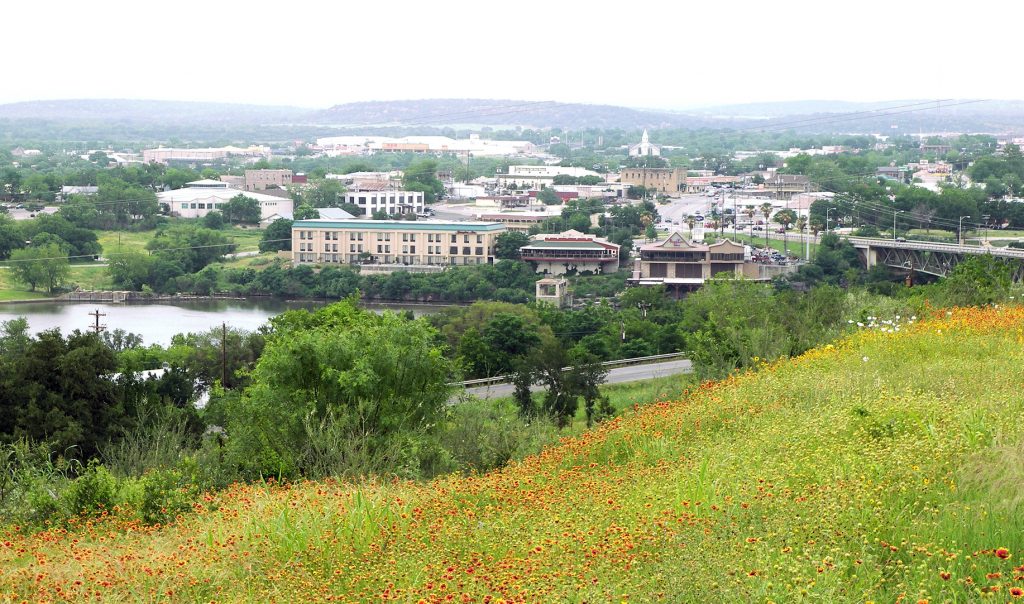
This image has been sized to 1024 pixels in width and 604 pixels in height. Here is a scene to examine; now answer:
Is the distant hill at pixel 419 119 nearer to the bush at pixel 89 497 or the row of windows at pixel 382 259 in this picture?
the row of windows at pixel 382 259

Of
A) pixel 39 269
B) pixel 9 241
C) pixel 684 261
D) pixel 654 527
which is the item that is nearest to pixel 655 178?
pixel 684 261

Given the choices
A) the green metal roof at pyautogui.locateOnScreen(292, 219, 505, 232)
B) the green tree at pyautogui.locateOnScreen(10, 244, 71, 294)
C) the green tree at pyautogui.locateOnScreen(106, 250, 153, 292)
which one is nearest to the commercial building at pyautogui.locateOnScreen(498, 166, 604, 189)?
→ the green metal roof at pyautogui.locateOnScreen(292, 219, 505, 232)

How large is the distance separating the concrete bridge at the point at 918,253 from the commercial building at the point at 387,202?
13.5 m

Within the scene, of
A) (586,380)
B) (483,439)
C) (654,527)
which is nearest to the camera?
(654,527)

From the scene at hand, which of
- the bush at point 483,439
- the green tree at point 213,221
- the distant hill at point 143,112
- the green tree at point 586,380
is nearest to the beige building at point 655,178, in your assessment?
the green tree at point 213,221

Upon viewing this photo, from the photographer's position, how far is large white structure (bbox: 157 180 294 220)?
3036 centimetres

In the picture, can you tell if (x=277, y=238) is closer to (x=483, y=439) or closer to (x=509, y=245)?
(x=509, y=245)

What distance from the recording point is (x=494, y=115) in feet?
387

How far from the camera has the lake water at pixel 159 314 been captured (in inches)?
658

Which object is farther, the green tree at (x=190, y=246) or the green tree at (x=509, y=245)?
the green tree at (x=509, y=245)

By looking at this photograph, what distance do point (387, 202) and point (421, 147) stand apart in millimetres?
31568

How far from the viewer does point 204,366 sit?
30.7 feet

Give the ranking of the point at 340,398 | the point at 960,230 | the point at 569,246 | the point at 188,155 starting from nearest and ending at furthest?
the point at 340,398 < the point at 569,246 < the point at 960,230 < the point at 188,155

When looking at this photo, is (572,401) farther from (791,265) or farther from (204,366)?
(791,265)
